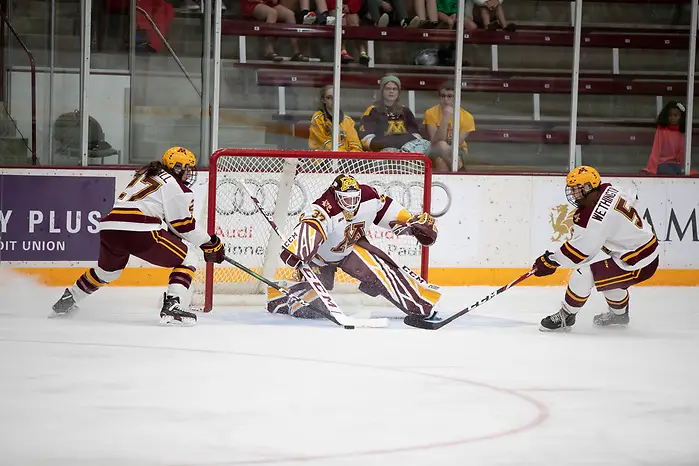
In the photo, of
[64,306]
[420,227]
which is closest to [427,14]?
[420,227]

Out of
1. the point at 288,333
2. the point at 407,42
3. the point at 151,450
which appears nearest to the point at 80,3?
the point at 407,42

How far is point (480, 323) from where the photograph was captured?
19.4ft

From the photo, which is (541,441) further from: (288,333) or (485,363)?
(288,333)

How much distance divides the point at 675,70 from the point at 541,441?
5.44 metres

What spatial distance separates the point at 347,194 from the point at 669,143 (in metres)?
3.31

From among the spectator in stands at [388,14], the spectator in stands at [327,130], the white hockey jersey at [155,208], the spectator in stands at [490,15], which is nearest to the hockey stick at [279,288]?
the white hockey jersey at [155,208]

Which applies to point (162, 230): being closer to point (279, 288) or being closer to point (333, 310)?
point (279, 288)

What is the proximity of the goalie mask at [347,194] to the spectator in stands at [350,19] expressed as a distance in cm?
206

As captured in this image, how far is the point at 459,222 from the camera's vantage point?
765 cm

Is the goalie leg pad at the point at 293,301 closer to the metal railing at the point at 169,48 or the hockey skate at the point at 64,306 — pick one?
the hockey skate at the point at 64,306

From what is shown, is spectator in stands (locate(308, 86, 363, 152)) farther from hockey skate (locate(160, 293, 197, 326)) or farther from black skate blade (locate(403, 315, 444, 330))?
hockey skate (locate(160, 293, 197, 326))

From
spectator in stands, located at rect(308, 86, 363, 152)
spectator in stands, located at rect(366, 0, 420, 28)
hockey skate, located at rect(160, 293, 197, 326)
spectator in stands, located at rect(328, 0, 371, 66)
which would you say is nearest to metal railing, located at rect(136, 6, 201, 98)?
spectator in stands, located at rect(308, 86, 363, 152)

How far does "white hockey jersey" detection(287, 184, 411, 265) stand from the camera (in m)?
5.70

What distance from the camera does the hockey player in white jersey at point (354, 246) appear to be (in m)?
5.72
